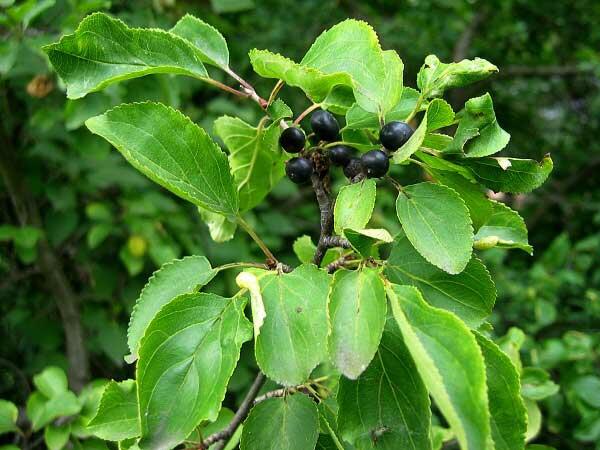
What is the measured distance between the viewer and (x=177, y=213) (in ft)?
7.63

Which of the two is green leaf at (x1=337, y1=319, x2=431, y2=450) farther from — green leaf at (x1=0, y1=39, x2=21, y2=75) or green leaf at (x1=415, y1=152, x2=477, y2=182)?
green leaf at (x1=0, y1=39, x2=21, y2=75)

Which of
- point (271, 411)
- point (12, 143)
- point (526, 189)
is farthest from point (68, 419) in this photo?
point (12, 143)

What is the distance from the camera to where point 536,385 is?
1.25 metres

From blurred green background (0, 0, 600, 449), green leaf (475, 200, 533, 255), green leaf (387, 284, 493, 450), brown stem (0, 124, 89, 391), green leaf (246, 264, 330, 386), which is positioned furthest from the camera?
brown stem (0, 124, 89, 391)

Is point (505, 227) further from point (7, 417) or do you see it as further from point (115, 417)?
point (7, 417)

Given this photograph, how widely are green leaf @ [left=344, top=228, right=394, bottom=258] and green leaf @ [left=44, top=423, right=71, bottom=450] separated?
0.83 meters

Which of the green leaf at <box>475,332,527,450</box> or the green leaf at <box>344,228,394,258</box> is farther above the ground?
the green leaf at <box>344,228,394,258</box>

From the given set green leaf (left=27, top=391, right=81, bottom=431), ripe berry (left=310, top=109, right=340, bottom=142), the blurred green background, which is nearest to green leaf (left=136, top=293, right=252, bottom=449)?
ripe berry (left=310, top=109, right=340, bottom=142)

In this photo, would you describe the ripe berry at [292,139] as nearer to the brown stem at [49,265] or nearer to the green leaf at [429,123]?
the green leaf at [429,123]

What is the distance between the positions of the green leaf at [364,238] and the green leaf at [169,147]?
0.55 feet

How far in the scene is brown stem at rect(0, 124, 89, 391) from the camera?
204 centimetres

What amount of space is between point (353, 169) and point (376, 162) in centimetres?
6

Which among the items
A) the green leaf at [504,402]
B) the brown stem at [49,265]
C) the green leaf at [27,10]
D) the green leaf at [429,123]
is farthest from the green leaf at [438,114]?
the brown stem at [49,265]

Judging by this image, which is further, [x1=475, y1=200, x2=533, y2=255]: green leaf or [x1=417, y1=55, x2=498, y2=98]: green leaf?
[x1=475, y1=200, x2=533, y2=255]: green leaf
